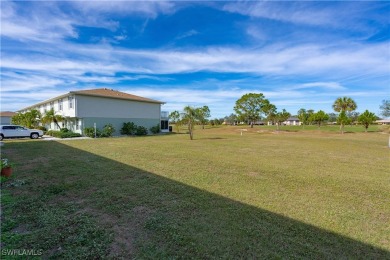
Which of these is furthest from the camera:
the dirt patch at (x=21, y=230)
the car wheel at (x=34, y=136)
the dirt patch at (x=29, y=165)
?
the car wheel at (x=34, y=136)

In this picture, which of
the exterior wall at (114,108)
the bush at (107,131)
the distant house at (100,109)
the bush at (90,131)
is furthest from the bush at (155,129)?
the bush at (90,131)

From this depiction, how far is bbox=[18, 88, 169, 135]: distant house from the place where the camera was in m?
23.7

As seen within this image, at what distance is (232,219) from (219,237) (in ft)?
2.33

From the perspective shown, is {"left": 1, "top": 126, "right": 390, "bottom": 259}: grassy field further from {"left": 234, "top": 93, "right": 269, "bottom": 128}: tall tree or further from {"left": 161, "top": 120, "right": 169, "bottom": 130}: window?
{"left": 234, "top": 93, "right": 269, "bottom": 128}: tall tree

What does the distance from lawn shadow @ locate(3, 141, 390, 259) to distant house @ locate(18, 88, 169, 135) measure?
1998cm

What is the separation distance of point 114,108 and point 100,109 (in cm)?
182

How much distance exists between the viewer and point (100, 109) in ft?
82.6

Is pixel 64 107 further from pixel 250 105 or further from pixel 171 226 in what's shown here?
pixel 250 105

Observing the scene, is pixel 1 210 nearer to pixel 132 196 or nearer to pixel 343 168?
pixel 132 196

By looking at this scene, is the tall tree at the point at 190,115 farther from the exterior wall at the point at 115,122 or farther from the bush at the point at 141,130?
the exterior wall at the point at 115,122

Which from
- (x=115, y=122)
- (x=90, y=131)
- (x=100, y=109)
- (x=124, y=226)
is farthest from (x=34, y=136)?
(x=124, y=226)

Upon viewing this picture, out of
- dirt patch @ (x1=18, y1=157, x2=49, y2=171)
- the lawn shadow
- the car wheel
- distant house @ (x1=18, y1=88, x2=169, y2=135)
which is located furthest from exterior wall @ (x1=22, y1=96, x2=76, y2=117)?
the lawn shadow

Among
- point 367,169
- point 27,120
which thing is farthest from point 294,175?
point 27,120

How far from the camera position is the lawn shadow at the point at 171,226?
290cm
